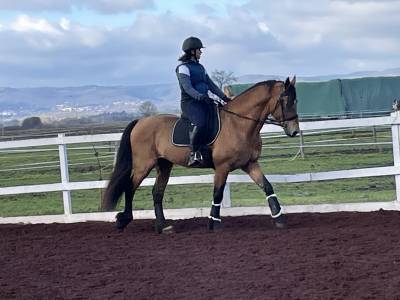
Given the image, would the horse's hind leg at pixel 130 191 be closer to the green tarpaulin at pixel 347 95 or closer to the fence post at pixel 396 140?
the fence post at pixel 396 140

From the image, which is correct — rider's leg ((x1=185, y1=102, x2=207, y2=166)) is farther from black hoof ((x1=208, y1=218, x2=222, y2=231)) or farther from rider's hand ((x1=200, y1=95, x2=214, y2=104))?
black hoof ((x1=208, y1=218, x2=222, y2=231))

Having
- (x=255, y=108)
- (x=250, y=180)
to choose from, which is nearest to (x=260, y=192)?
(x=250, y=180)

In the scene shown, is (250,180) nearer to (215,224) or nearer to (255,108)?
(215,224)

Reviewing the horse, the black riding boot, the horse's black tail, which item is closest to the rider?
the black riding boot

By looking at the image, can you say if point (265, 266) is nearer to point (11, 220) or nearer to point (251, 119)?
→ point (251, 119)

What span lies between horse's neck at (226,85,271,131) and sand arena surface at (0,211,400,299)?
4.73 feet

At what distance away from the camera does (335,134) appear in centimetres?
3438

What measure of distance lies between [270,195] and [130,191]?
2108 millimetres

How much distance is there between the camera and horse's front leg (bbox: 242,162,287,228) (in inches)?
385

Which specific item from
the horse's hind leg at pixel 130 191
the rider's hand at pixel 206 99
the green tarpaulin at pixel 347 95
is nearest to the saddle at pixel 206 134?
the rider's hand at pixel 206 99

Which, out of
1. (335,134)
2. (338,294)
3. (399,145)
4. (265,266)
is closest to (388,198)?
(399,145)

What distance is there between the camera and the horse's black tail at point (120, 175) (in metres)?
10.7

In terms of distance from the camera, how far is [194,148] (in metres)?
9.89

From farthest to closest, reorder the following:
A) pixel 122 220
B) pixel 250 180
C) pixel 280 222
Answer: pixel 250 180
pixel 122 220
pixel 280 222
